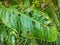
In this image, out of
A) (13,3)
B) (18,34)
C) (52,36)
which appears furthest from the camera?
(13,3)

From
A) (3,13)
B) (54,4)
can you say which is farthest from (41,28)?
(54,4)

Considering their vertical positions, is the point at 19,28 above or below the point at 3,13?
below

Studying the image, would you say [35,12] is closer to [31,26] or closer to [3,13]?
[31,26]

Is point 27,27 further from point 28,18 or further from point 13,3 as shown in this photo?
point 13,3

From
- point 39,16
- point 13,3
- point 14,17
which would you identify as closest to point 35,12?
point 39,16

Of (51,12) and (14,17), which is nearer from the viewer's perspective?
(14,17)

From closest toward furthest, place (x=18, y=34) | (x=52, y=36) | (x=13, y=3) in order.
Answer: (x=52, y=36), (x=18, y=34), (x=13, y=3)
